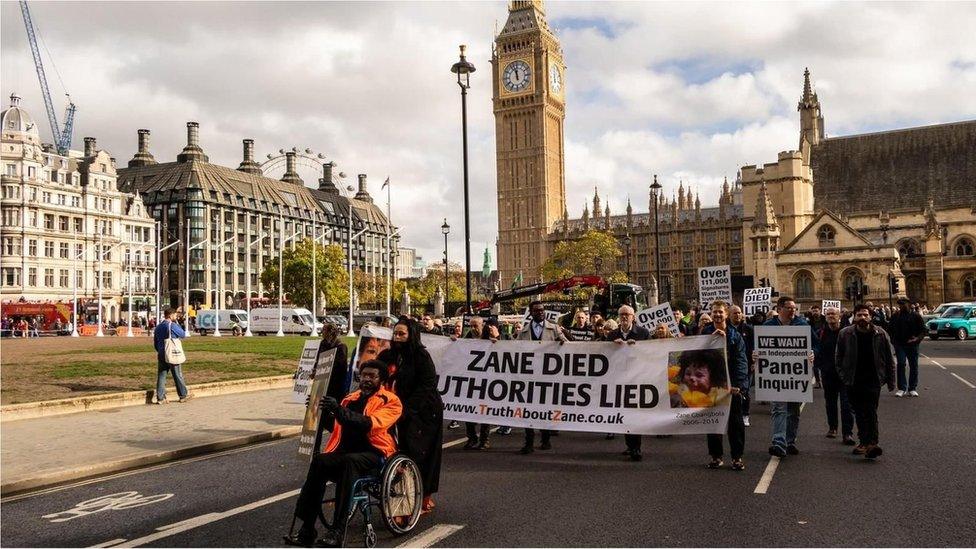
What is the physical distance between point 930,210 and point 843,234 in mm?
10402

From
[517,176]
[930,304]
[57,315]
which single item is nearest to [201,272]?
[57,315]

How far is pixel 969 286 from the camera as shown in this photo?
75125mm

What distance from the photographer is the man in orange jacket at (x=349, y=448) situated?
6.22 meters

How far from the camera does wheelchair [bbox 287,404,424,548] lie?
6418mm

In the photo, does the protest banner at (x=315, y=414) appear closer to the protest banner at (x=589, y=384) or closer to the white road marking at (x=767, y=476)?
the protest banner at (x=589, y=384)

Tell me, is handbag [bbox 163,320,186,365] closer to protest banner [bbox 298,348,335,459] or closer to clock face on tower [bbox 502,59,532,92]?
protest banner [bbox 298,348,335,459]

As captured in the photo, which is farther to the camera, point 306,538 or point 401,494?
point 401,494

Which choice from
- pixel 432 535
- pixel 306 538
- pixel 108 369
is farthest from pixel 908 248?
pixel 306 538

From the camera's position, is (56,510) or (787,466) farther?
(787,466)

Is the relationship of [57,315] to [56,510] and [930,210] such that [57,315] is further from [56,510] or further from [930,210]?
[930,210]

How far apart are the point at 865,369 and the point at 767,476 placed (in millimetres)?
2467

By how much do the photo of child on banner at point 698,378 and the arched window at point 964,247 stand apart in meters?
81.6

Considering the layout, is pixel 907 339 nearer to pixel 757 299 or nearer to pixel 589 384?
pixel 757 299

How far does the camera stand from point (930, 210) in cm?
7575
